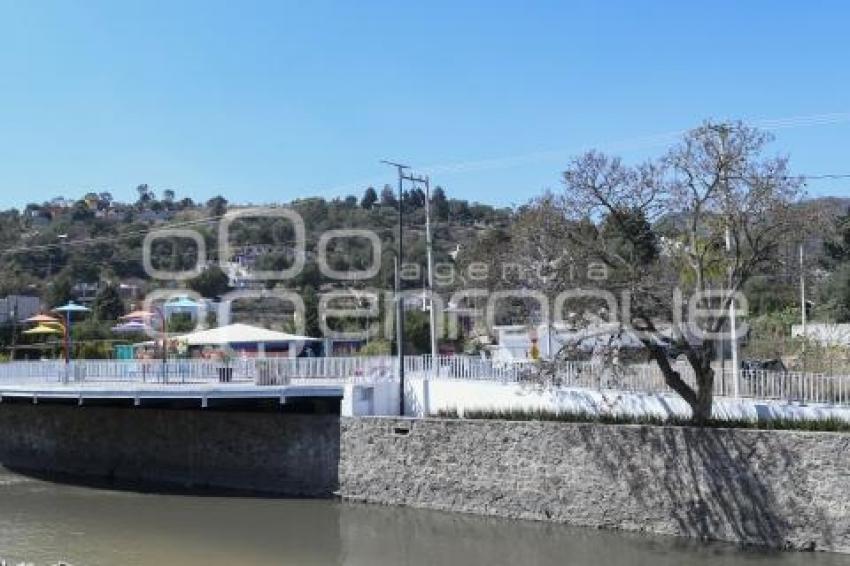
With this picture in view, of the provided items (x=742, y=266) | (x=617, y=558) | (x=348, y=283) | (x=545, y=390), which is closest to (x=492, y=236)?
(x=545, y=390)

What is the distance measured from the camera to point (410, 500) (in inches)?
1094

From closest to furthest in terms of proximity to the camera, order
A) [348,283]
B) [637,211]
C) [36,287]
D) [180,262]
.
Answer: [637,211] → [348,283] → [36,287] → [180,262]

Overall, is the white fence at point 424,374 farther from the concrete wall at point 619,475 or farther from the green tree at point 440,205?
the green tree at point 440,205

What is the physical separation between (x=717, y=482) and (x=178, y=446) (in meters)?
19.6

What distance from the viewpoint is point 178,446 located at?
3394 cm

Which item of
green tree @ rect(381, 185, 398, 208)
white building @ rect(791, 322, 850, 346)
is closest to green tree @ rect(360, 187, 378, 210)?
green tree @ rect(381, 185, 398, 208)

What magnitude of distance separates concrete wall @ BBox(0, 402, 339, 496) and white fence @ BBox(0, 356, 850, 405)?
156cm

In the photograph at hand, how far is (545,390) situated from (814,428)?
7899 mm

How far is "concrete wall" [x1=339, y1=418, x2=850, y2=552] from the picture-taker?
21219 millimetres

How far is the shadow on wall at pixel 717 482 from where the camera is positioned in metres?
21.3

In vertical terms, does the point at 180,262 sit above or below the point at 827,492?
above

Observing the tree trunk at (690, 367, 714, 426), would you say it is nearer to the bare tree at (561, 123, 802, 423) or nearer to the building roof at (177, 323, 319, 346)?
the bare tree at (561, 123, 802, 423)

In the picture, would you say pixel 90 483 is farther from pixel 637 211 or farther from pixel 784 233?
pixel 784 233

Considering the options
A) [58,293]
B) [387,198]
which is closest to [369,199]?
[387,198]
